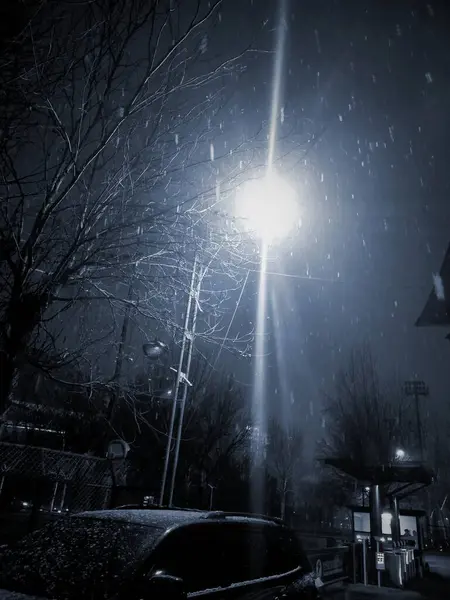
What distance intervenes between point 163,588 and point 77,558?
935 millimetres

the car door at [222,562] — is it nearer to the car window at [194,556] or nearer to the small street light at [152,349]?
the car window at [194,556]

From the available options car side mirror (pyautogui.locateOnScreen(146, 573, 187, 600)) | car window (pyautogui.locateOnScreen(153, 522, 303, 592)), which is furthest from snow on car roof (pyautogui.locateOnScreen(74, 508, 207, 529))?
car side mirror (pyautogui.locateOnScreen(146, 573, 187, 600))

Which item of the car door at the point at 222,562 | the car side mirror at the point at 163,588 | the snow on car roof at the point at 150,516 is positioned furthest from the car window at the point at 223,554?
the car side mirror at the point at 163,588

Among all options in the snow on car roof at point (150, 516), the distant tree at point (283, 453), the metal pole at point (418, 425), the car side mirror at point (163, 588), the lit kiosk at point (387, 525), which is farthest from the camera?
the distant tree at point (283, 453)

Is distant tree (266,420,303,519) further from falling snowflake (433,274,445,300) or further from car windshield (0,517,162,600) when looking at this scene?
car windshield (0,517,162,600)

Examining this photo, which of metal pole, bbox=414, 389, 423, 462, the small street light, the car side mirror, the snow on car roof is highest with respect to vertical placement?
Answer: metal pole, bbox=414, 389, 423, 462

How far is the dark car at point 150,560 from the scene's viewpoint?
3.31 meters

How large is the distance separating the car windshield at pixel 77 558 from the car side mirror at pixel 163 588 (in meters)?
0.27

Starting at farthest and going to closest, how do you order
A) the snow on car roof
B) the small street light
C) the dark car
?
1. the small street light
2. the snow on car roof
3. the dark car

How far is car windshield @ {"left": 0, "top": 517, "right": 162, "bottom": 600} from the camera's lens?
131 inches

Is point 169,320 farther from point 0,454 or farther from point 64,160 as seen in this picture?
point 0,454

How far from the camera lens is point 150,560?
3555 millimetres

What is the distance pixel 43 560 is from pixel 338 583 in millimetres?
13552

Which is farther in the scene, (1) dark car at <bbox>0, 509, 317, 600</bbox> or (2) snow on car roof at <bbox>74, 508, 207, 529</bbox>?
(2) snow on car roof at <bbox>74, 508, 207, 529</bbox>
